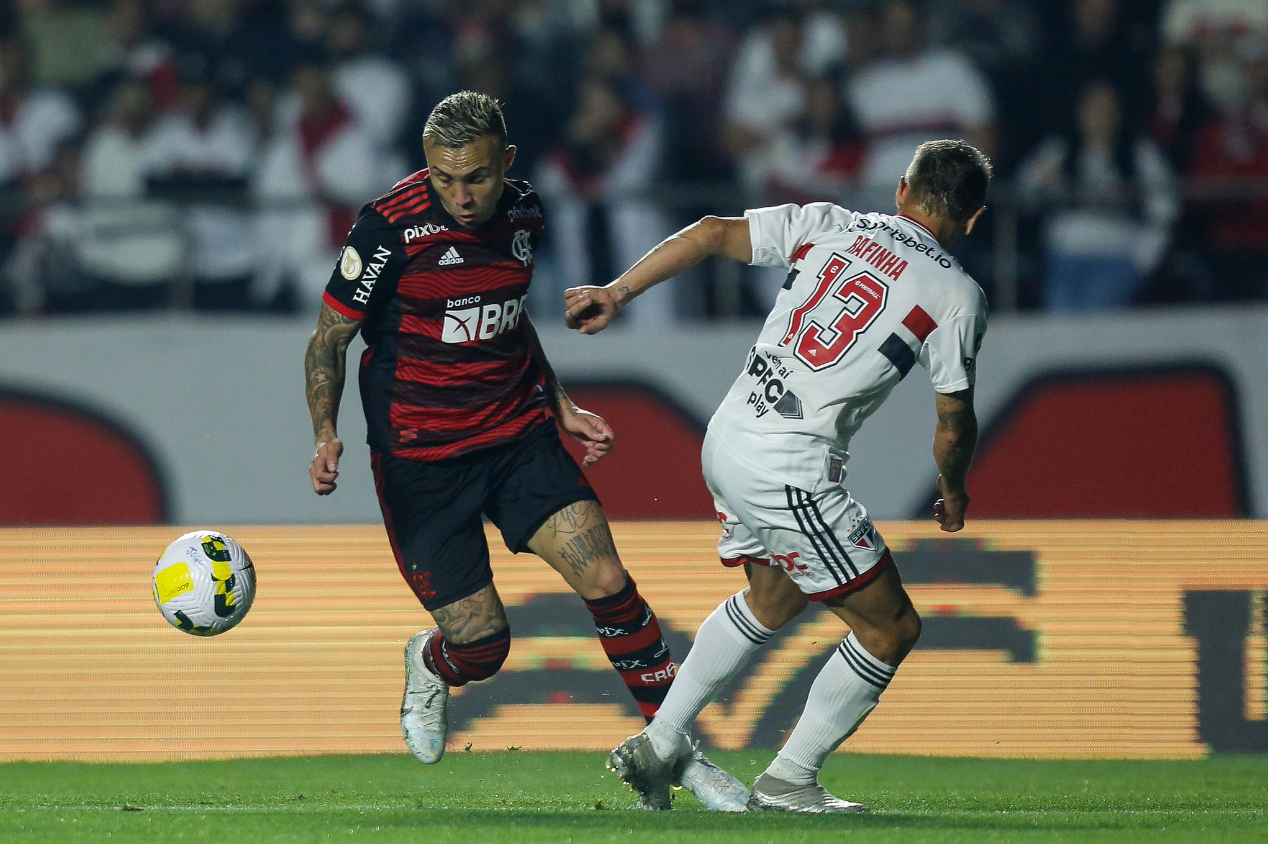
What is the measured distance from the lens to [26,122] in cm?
1048

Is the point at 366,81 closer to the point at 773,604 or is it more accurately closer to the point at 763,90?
the point at 763,90

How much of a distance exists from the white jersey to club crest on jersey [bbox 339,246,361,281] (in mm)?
1177

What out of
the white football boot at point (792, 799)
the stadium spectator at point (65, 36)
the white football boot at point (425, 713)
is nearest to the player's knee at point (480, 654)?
the white football boot at point (425, 713)

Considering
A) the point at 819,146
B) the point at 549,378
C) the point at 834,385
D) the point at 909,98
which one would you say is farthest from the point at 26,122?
the point at 834,385

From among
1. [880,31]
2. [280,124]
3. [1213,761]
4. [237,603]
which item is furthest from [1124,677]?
[280,124]

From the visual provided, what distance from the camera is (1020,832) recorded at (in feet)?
13.5

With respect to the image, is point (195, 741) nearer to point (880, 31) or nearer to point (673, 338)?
point (673, 338)

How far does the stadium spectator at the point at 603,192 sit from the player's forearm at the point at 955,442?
4.35 m

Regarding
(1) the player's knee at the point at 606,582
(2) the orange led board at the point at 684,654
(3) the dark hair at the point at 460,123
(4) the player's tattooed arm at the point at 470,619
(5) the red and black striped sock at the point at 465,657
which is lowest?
(2) the orange led board at the point at 684,654

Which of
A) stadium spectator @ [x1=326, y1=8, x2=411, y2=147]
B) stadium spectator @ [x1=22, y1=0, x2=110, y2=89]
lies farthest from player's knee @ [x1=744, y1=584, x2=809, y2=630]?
stadium spectator @ [x1=22, y1=0, x2=110, y2=89]

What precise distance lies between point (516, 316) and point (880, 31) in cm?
555

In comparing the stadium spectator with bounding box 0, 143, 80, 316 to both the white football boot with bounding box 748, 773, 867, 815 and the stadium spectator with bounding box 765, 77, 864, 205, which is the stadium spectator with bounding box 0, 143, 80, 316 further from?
the white football boot with bounding box 748, 773, 867, 815

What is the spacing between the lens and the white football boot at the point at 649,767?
4676 mm

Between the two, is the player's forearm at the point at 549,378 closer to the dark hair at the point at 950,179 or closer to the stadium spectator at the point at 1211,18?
the dark hair at the point at 950,179
